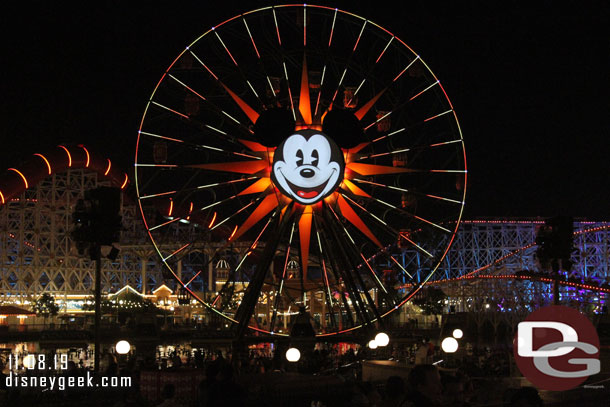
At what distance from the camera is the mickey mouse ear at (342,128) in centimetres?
2386

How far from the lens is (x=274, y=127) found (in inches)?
927

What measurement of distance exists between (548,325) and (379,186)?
52.2 feet

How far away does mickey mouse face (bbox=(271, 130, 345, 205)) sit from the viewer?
23047 mm

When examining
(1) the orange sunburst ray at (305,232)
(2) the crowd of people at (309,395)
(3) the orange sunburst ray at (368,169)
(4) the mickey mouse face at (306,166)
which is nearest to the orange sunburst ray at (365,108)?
(3) the orange sunburst ray at (368,169)

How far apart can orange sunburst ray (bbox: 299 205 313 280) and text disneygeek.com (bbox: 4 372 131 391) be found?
25.1 feet

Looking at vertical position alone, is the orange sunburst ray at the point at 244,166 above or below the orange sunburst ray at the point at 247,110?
below

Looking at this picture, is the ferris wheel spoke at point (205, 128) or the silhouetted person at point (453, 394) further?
the ferris wheel spoke at point (205, 128)

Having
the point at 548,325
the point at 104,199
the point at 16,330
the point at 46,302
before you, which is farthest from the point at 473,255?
the point at 548,325

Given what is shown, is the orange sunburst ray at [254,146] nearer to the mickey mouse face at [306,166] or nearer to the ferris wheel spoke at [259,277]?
the mickey mouse face at [306,166]

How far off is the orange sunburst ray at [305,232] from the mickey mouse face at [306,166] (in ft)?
5.87

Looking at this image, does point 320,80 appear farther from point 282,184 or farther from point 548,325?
point 548,325

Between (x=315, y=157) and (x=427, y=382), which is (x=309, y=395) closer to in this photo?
(x=427, y=382)

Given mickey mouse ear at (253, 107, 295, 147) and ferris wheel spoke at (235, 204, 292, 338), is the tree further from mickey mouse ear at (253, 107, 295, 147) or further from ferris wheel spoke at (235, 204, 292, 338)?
mickey mouse ear at (253, 107, 295, 147)

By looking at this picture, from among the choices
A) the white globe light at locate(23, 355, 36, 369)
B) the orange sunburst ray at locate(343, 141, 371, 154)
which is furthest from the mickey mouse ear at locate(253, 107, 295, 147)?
the white globe light at locate(23, 355, 36, 369)
